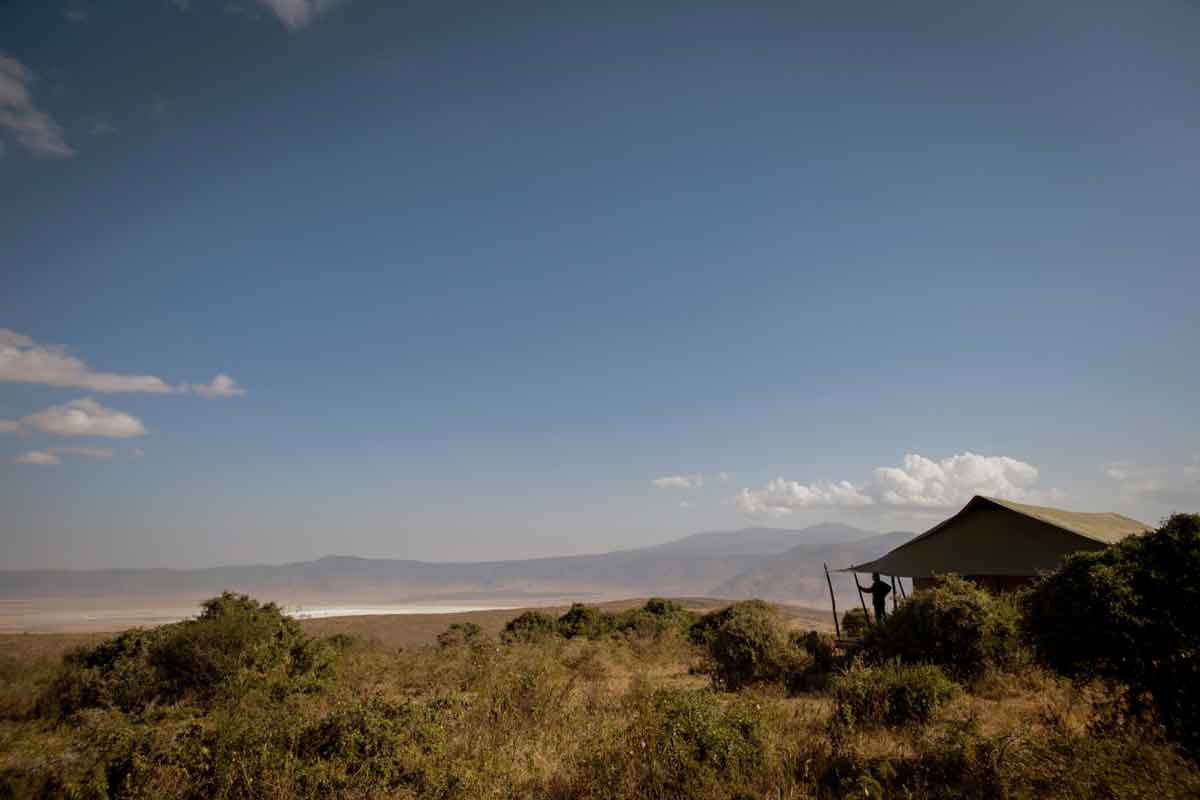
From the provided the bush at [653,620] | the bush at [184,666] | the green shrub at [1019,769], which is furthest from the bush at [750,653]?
the bush at [653,620]

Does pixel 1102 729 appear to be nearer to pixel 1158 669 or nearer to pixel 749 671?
pixel 1158 669

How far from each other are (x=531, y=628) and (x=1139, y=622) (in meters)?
24.3

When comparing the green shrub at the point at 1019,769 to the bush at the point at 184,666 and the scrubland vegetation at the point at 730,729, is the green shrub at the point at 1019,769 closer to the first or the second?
the scrubland vegetation at the point at 730,729

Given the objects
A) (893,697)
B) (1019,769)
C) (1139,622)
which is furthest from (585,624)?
(1019,769)

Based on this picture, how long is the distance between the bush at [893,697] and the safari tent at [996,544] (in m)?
12.1

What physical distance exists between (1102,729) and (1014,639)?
5.38 m

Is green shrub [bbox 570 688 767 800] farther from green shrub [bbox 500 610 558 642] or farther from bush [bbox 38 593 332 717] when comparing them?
green shrub [bbox 500 610 558 642]

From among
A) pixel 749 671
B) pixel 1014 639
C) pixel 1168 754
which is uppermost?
pixel 1168 754

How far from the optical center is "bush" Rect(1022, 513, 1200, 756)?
6145 millimetres

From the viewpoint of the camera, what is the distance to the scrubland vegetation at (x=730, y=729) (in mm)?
5359

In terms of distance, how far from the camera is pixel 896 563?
22.4 m

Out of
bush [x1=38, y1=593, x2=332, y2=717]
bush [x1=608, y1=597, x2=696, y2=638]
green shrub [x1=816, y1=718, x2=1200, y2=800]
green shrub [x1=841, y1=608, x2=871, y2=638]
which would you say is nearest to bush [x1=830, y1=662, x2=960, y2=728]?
green shrub [x1=816, y1=718, x2=1200, y2=800]

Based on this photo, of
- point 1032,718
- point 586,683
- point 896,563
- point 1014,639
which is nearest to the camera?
point 1032,718

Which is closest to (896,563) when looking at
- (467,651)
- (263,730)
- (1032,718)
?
(1032,718)
